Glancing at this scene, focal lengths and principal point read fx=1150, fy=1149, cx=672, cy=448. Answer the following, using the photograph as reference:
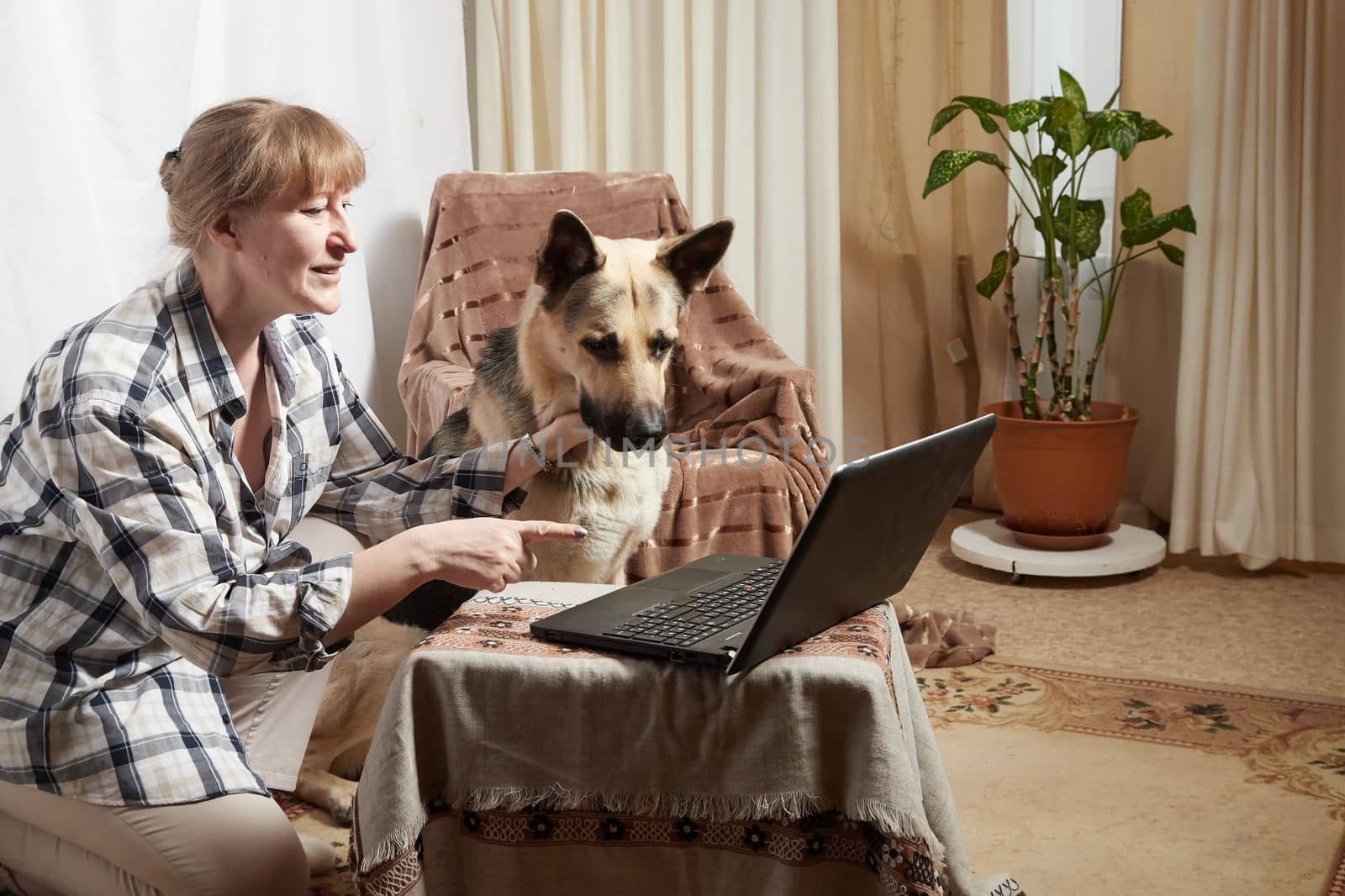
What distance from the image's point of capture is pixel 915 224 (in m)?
3.82

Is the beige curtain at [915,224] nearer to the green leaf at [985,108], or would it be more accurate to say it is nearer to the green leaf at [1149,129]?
the green leaf at [985,108]

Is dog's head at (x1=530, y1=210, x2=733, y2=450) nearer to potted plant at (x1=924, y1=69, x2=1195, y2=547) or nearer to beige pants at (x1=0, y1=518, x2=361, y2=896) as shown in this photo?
beige pants at (x1=0, y1=518, x2=361, y2=896)

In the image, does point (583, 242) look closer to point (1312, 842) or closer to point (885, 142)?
point (1312, 842)

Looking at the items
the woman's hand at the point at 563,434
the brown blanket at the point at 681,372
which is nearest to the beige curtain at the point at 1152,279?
the brown blanket at the point at 681,372

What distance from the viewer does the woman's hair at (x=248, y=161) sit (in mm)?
1314

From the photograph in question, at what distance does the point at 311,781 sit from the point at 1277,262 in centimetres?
272

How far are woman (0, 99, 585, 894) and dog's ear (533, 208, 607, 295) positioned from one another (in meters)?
0.44

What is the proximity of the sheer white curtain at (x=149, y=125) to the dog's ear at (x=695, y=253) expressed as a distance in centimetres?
79

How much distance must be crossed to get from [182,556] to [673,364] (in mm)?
1865

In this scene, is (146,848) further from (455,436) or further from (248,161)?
(455,436)

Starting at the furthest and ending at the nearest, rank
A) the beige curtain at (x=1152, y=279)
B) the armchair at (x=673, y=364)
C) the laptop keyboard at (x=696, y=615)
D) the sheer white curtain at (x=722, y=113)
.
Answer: the sheer white curtain at (x=722, y=113) < the beige curtain at (x=1152, y=279) < the armchair at (x=673, y=364) < the laptop keyboard at (x=696, y=615)

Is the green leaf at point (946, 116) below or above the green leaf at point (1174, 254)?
above

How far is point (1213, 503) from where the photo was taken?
3234mm

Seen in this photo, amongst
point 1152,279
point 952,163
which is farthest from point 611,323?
point 1152,279
